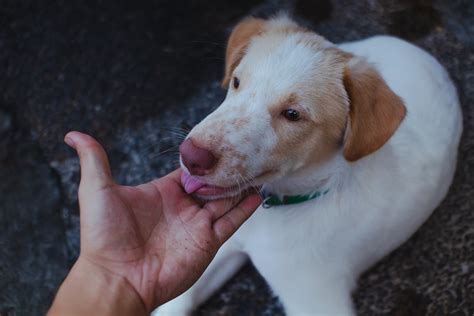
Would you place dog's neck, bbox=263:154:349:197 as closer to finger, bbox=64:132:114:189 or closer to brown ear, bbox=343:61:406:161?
brown ear, bbox=343:61:406:161

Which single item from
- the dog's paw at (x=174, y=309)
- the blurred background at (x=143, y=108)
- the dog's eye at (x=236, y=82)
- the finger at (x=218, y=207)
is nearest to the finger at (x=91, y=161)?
the finger at (x=218, y=207)

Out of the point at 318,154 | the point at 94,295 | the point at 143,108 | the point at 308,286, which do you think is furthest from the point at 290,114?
the point at 143,108

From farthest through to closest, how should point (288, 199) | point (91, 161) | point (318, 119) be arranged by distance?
point (288, 199), point (318, 119), point (91, 161)

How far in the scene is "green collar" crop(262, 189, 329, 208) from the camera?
263 centimetres

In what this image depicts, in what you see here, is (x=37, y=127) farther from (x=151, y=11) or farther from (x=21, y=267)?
(x=151, y=11)

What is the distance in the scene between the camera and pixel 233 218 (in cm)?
249

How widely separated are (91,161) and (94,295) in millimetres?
499

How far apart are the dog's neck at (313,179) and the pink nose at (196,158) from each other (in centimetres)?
49

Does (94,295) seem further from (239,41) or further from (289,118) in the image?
(239,41)

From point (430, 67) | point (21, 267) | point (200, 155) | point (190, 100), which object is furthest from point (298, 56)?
point (21, 267)

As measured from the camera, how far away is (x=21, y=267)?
3.40 metres

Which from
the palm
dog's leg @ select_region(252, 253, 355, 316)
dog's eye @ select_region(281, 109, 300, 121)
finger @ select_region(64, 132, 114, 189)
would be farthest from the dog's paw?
dog's eye @ select_region(281, 109, 300, 121)

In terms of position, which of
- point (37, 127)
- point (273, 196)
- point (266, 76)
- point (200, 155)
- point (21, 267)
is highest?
point (266, 76)

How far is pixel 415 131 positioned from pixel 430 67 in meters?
0.49
